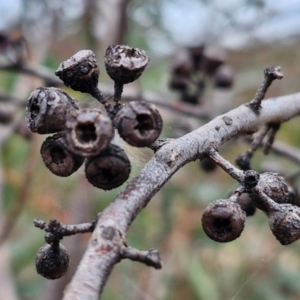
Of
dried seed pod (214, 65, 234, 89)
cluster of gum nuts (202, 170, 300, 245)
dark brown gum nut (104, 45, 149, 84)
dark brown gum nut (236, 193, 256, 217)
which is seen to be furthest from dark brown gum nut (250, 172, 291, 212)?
dried seed pod (214, 65, 234, 89)

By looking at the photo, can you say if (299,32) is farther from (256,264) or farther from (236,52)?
(256,264)

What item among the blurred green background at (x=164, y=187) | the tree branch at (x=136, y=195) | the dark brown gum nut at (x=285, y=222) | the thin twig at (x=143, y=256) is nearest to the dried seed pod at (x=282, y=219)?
the dark brown gum nut at (x=285, y=222)

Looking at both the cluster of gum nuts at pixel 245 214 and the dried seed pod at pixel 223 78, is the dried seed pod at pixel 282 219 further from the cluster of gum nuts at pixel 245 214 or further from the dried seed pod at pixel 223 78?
the dried seed pod at pixel 223 78

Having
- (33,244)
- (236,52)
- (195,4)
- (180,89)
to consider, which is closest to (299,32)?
(236,52)

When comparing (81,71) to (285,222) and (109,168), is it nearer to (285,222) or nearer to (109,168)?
(109,168)

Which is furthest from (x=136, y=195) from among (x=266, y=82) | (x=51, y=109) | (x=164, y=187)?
(x=164, y=187)
